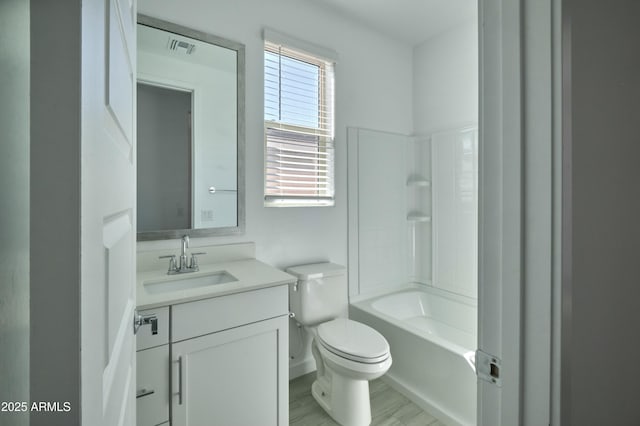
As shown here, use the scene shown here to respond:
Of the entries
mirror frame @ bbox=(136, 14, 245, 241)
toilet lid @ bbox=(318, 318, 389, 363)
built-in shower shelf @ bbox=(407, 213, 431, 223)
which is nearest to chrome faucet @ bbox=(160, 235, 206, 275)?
mirror frame @ bbox=(136, 14, 245, 241)

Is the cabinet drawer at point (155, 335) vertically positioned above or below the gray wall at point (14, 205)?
below

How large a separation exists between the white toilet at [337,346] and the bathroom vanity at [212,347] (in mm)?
335

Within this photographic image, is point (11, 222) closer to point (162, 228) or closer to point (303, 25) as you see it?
point (162, 228)

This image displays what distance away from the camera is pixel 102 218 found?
17.4 inches

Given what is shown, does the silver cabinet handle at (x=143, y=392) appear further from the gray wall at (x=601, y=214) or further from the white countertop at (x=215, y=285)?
the gray wall at (x=601, y=214)

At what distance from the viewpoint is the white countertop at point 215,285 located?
4.01ft

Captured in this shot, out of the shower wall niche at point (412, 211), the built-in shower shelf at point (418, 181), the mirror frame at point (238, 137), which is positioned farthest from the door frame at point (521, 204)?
the built-in shower shelf at point (418, 181)

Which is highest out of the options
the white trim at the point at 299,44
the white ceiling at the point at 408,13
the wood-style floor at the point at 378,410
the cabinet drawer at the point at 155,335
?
the white ceiling at the point at 408,13

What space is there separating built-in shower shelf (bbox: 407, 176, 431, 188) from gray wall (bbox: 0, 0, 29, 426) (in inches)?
108

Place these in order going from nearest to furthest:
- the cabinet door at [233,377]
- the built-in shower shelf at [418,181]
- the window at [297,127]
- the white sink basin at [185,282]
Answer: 1. the cabinet door at [233,377]
2. the white sink basin at [185,282]
3. the window at [297,127]
4. the built-in shower shelf at [418,181]

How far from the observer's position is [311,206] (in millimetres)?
2275

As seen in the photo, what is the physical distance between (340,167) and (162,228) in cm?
135

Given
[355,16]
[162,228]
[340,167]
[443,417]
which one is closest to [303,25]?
[355,16]

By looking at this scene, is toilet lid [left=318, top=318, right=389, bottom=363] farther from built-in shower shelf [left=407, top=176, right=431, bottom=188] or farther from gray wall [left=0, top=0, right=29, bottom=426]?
gray wall [left=0, top=0, right=29, bottom=426]
